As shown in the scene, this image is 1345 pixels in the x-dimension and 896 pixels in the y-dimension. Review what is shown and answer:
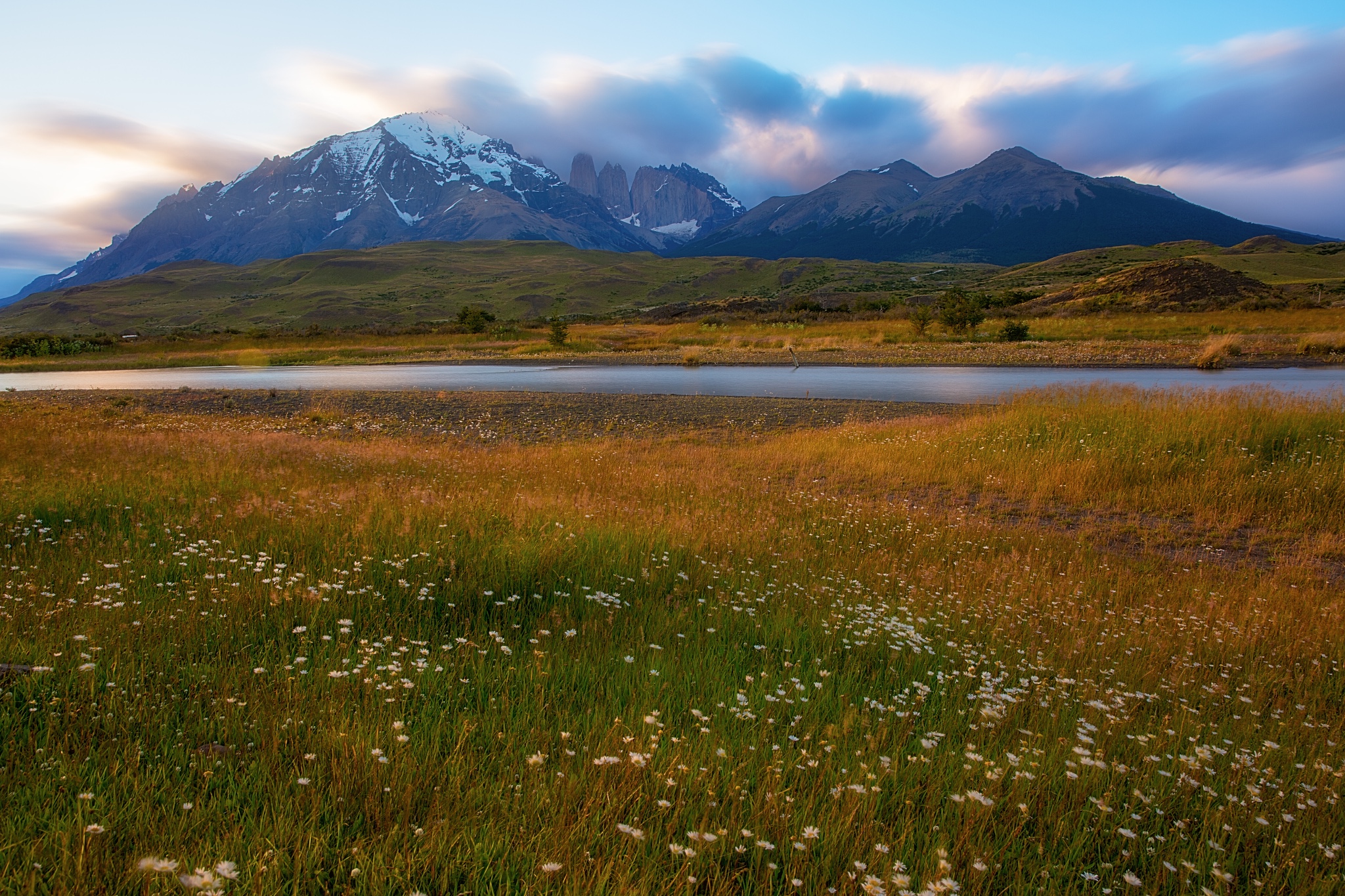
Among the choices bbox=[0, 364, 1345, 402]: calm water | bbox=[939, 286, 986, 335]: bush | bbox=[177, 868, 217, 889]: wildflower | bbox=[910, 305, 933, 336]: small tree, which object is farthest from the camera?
bbox=[910, 305, 933, 336]: small tree

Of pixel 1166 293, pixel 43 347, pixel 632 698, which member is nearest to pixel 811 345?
pixel 1166 293

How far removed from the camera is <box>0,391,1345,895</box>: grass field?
2523mm

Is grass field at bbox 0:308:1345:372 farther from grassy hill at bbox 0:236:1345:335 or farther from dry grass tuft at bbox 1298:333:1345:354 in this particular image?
grassy hill at bbox 0:236:1345:335

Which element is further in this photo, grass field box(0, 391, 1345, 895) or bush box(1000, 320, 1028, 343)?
bush box(1000, 320, 1028, 343)

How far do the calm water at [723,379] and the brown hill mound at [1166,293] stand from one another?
42169 mm

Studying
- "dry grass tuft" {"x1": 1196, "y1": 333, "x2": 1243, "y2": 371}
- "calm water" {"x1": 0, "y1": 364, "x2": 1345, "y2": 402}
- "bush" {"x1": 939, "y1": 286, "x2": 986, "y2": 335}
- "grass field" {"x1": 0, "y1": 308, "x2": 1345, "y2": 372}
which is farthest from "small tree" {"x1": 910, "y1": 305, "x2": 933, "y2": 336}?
"dry grass tuft" {"x1": 1196, "y1": 333, "x2": 1243, "y2": 371}

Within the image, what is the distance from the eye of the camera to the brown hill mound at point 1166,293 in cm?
7431

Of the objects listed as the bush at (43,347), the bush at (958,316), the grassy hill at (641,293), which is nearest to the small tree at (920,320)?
the bush at (958,316)

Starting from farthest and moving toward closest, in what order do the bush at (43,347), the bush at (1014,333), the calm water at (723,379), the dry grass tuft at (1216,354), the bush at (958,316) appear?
1. the bush at (43,347)
2. the bush at (958,316)
3. the bush at (1014,333)
4. the dry grass tuft at (1216,354)
5. the calm water at (723,379)

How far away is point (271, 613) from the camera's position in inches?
186

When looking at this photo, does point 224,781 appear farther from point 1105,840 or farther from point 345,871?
point 1105,840

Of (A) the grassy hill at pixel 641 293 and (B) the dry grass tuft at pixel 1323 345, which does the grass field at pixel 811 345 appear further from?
(A) the grassy hill at pixel 641 293

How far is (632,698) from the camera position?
374 centimetres

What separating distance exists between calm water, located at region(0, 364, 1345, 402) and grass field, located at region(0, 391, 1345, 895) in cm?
2395
